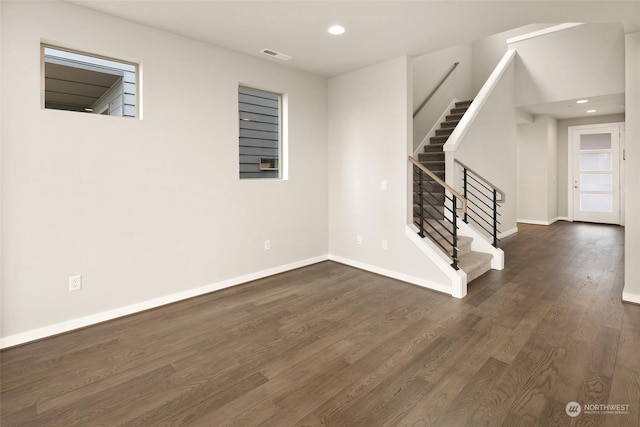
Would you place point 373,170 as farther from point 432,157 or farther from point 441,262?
point 432,157

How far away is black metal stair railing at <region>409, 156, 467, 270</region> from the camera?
381cm

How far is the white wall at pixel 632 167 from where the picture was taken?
10.9 ft

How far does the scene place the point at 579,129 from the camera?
28.3ft

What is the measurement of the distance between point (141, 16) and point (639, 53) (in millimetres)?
4695

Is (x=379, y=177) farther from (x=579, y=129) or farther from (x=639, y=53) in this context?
(x=579, y=129)

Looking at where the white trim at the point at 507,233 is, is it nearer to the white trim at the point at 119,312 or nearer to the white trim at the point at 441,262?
the white trim at the point at 441,262

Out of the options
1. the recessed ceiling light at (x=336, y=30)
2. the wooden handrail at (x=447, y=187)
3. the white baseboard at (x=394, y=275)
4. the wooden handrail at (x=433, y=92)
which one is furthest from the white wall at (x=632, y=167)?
the wooden handrail at (x=433, y=92)

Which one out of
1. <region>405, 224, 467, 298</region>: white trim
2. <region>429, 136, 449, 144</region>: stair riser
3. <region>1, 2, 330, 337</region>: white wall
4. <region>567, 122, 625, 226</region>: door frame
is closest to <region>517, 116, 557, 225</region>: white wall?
<region>567, 122, 625, 226</region>: door frame

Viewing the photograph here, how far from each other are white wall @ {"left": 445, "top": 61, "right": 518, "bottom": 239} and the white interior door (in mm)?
2964

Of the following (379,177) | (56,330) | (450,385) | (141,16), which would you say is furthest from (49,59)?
(450,385)

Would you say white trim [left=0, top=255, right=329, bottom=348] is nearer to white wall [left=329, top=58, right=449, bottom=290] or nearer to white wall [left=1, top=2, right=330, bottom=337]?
white wall [left=1, top=2, right=330, bottom=337]

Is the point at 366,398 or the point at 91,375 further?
the point at 91,375

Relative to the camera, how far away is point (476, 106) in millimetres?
5613

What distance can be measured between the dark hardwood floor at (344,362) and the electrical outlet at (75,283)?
37 centimetres
